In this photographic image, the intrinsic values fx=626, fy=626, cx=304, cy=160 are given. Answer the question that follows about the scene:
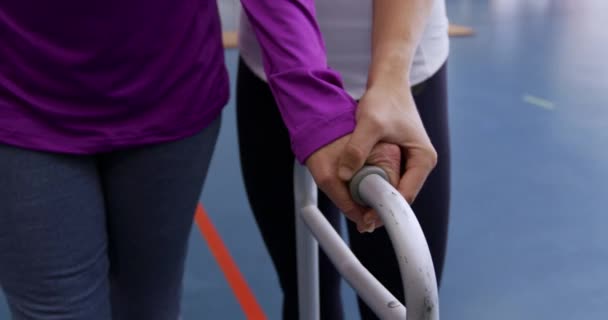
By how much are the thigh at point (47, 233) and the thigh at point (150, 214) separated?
5 cm

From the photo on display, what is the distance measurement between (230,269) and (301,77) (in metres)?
1.50

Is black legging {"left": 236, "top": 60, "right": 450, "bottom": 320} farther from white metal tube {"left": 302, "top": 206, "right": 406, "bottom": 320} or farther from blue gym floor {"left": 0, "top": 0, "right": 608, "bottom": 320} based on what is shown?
blue gym floor {"left": 0, "top": 0, "right": 608, "bottom": 320}

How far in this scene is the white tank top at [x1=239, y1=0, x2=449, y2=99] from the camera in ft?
3.05

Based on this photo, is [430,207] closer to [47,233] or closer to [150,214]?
[150,214]

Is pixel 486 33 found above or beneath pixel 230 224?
beneath

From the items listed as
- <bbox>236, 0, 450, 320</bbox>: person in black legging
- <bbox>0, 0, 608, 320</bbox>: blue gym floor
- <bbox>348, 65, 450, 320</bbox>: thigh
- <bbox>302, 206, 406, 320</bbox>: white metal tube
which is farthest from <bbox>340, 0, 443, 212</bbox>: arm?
<bbox>0, 0, 608, 320</bbox>: blue gym floor

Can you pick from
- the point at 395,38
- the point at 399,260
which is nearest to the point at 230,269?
the point at 395,38

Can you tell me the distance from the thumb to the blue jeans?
0.36 metres

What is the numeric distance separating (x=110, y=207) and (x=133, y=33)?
0.24 metres

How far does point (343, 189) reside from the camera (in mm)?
542

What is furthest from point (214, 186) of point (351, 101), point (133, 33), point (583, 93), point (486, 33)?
point (486, 33)

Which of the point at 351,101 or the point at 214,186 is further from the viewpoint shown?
the point at 214,186

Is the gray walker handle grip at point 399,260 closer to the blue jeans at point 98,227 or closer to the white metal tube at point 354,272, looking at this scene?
the white metal tube at point 354,272

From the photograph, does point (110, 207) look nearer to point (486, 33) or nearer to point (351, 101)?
point (351, 101)
